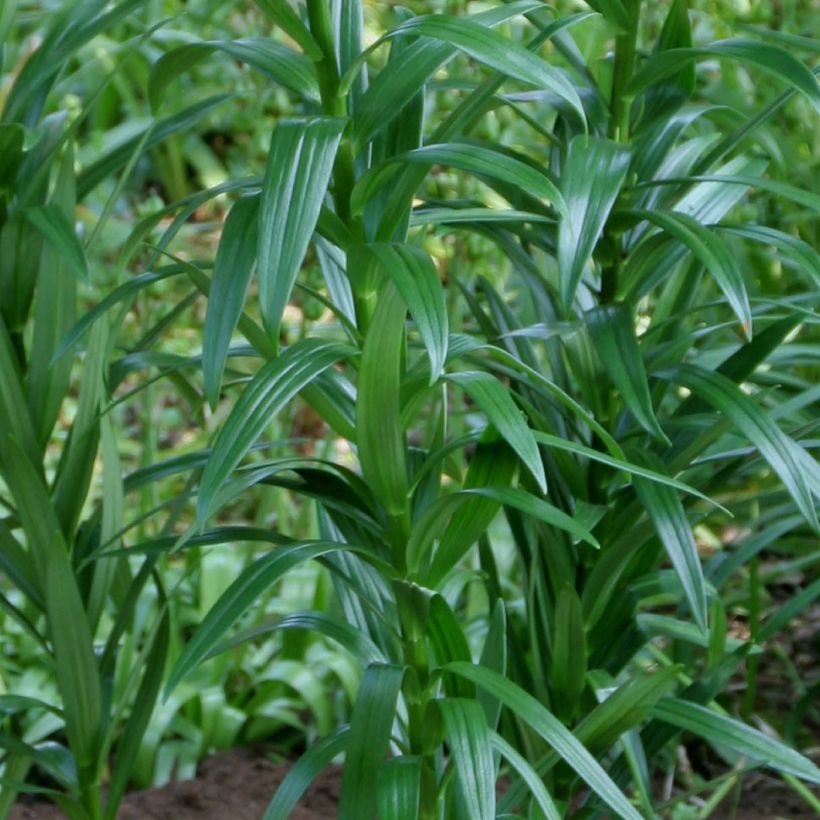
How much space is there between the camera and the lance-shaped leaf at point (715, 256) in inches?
34.2

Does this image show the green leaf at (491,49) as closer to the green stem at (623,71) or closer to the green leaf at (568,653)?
the green stem at (623,71)

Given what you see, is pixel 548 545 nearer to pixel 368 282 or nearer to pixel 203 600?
pixel 368 282

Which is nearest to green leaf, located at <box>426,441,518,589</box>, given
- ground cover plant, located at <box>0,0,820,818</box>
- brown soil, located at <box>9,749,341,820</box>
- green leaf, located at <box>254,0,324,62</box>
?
ground cover plant, located at <box>0,0,820,818</box>

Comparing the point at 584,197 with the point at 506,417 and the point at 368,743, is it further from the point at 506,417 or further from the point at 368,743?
the point at 368,743

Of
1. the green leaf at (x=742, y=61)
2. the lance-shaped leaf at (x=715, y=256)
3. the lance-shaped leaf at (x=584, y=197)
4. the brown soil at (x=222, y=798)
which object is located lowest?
the brown soil at (x=222, y=798)

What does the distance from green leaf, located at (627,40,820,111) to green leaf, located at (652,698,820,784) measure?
1.52 ft

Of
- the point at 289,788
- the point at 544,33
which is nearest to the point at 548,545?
the point at 289,788

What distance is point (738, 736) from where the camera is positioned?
39.3 inches

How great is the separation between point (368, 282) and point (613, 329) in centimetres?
24

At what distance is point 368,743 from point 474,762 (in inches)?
3.8

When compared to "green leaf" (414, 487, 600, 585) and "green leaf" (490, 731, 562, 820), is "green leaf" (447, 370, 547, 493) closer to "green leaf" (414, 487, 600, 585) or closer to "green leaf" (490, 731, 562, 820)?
"green leaf" (414, 487, 600, 585)

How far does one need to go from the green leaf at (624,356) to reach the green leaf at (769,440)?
0.05 m

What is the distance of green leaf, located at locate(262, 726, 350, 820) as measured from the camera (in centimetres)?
98

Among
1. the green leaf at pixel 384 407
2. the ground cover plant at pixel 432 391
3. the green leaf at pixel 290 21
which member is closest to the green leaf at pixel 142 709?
the ground cover plant at pixel 432 391
